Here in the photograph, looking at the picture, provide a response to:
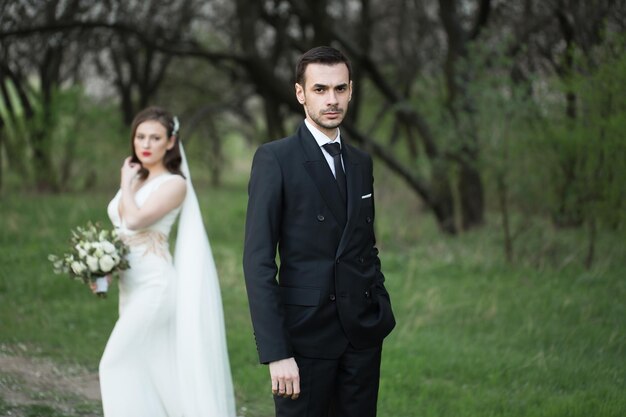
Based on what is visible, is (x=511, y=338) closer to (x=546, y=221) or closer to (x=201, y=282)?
(x=201, y=282)

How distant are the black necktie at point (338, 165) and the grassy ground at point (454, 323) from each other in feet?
9.54

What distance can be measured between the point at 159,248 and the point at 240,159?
3619 centimetres

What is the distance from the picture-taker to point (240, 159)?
135 feet

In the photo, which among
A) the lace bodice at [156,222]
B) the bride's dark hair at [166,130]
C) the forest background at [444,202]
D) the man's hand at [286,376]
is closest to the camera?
the man's hand at [286,376]

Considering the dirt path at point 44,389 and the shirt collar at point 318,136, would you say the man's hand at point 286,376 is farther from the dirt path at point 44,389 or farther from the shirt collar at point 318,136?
the dirt path at point 44,389

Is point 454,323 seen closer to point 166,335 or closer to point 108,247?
point 166,335

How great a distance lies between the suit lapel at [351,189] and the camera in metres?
3.09

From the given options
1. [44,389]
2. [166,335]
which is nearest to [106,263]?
[166,335]

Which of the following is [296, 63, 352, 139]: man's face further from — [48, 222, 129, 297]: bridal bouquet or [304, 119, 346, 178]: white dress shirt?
[48, 222, 129, 297]: bridal bouquet

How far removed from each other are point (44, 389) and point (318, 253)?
3717 mm

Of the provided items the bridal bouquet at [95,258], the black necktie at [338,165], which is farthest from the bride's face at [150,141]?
the black necktie at [338,165]

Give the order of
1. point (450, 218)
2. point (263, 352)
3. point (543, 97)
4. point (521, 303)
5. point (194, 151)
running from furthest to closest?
point (194, 151)
point (450, 218)
point (543, 97)
point (521, 303)
point (263, 352)

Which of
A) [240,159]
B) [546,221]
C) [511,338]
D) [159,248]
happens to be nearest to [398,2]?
[546,221]

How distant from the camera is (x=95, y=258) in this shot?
4.75 metres
